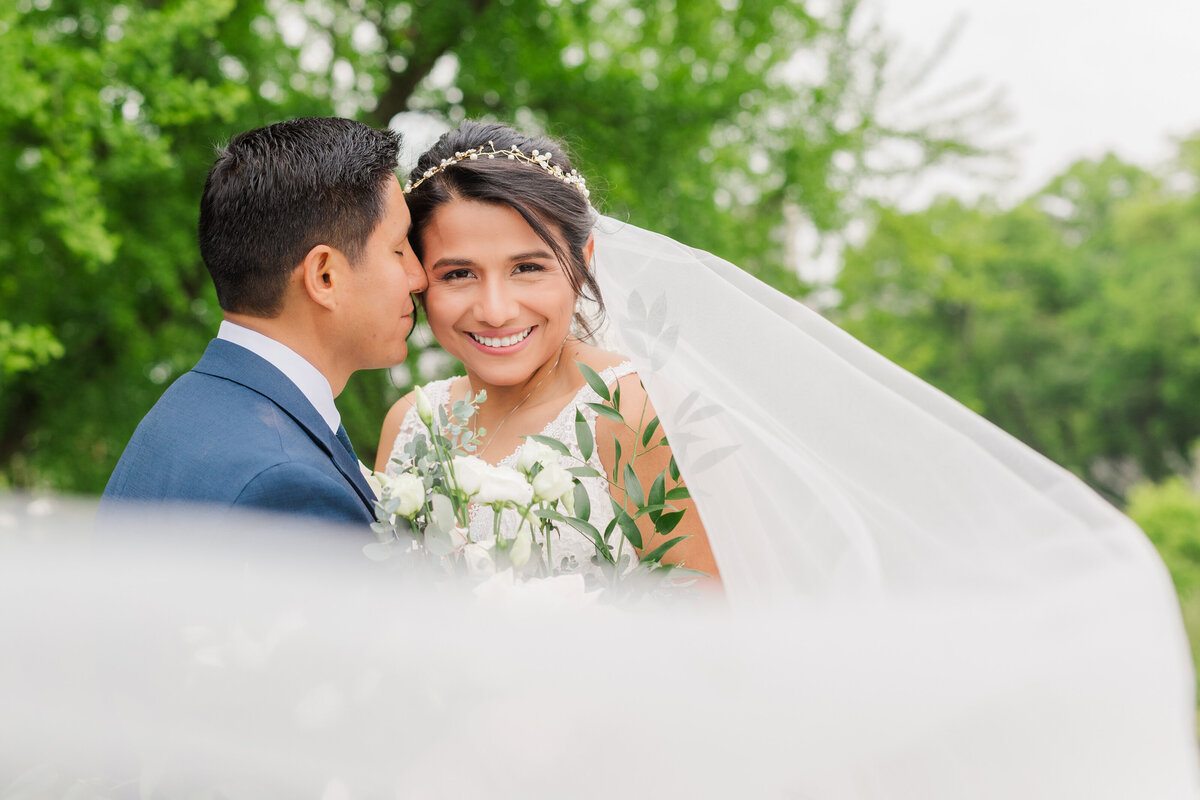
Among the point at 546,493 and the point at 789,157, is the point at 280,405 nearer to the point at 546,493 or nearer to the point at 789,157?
the point at 546,493

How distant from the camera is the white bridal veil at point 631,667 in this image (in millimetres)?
1323

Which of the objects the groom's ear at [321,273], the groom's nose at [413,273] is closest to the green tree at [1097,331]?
the groom's nose at [413,273]

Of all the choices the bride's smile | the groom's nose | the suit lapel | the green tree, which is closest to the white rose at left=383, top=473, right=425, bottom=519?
the suit lapel

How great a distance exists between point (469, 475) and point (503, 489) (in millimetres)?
72

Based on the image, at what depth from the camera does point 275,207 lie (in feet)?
7.38

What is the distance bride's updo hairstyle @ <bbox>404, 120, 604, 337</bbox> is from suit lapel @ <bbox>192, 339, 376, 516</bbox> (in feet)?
2.51

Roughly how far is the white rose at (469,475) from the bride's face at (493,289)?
84 centimetres

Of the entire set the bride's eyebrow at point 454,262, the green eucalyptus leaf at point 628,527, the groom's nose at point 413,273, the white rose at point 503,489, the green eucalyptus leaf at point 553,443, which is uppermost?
the bride's eyebrow at point 454,262

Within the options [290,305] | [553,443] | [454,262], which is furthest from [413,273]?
[553,443]

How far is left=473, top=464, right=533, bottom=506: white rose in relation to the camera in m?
1.89

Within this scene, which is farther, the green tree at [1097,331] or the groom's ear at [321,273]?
the green tree at [1097,331]

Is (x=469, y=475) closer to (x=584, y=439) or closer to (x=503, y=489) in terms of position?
(x=503, y=489)

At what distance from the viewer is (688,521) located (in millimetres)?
2420

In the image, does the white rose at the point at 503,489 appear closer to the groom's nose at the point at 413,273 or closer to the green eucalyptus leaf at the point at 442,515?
the green eucalyptus leaf at the point at 442,515
